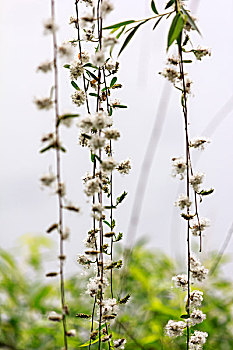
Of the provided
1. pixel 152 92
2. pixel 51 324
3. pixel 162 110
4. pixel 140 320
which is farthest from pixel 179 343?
pixel 152 92

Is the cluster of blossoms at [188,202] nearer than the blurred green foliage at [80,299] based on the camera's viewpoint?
Yes

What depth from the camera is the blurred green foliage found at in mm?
1003

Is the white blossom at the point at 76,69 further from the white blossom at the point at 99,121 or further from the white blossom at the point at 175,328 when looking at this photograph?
the white blossom at the point at 175,328

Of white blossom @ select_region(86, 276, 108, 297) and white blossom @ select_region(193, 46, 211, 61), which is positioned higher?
white blossom @ select_region(193, 46, 211, 61)

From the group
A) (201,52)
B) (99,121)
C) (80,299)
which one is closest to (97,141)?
(99,121)

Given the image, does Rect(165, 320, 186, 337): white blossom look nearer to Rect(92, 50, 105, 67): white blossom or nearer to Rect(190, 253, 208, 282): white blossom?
Rect(190, 253, 208, 282): white blossom

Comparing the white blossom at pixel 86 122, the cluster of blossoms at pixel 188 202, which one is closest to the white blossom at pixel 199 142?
the cluster of blossoms at pixel 188 202

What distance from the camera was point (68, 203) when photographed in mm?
287

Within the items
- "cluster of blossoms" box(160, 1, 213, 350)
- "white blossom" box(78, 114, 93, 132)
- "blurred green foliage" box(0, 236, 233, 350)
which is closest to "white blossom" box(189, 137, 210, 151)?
"cluster of blossoms" box(160, 1, 213, 350)

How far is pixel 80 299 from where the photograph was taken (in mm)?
1211

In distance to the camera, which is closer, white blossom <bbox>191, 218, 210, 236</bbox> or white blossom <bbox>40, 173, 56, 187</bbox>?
white blossom <bbox>40, 173, 56, 187</bbox>

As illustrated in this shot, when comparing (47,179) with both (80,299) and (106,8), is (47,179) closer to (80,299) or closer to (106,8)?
(106,8)

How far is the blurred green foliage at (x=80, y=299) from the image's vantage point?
1.00 meters

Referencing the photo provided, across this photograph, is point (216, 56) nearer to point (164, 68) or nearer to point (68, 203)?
point (164, 68)
